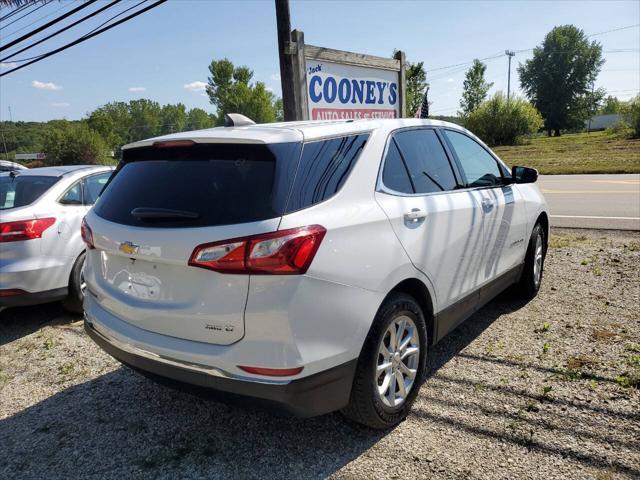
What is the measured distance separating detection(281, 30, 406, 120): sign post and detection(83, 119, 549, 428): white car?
317 cm

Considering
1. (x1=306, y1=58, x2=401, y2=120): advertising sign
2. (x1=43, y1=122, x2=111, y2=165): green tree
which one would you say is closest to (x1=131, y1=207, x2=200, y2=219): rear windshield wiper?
(x1=306, y1=58, x2=401, y2=120): advertising sign

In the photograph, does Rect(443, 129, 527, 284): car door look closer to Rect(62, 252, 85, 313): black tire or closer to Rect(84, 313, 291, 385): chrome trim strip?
Rect(84, 313, 291, 385): chrome trim strip

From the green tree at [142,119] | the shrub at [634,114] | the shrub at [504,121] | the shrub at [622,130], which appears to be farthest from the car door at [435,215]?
the green tree at [142,119]

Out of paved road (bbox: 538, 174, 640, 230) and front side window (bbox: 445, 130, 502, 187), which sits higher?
front side window (bbox: 445, 130, 502, 187)

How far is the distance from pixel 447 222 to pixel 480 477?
4.91 ft

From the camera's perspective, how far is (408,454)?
261cm

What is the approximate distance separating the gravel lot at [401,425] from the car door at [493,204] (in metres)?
0.64

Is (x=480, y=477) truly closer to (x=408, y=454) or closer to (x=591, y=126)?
(x=408, y=454)

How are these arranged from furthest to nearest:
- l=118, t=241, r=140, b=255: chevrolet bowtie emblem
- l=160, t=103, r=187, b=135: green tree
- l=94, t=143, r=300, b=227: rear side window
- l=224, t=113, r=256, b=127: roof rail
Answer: l=160, t=103, r=187, b=135: green tree → l=224, t=113, r=256, b=127: roof rail → l=118, t=241, r=140, b=255: chevrolet bowtie emblem → l=94, t=143, r=300, b=227: rear side window

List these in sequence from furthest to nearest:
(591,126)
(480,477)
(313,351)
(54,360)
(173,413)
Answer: (591,126), (54,360), (173,413), (480,477), (313,351)

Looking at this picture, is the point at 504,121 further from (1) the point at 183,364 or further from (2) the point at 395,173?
(1) the point at 183,364

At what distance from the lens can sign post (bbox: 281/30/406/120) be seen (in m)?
6.02

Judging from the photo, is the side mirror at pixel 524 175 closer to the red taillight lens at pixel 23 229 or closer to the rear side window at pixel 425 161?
the rear side window at pixel 425 161

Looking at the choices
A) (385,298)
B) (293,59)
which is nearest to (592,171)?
(293,59)
